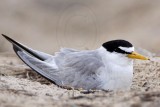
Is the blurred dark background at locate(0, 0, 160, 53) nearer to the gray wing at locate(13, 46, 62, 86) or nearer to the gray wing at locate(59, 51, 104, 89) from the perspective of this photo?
the gray wing at locate(13, 46, 62, 86)

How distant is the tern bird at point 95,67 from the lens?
6906 mm

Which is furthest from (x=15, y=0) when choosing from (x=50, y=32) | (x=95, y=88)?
(x=95, y=88)

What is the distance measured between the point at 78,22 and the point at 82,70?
761cm

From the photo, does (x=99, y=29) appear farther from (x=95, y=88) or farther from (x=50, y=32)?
(x=95, y=88)

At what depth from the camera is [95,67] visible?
23.0 feet

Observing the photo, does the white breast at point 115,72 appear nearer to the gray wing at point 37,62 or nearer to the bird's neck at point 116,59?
the bird's neck at point 116,59

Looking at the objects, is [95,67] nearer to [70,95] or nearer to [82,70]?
[82,70]

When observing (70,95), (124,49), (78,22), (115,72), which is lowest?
(70,95)

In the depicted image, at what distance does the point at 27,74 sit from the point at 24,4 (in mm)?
7988

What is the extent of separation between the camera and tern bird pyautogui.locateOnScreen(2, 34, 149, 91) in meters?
6.91

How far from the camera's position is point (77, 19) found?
14898 millimetres

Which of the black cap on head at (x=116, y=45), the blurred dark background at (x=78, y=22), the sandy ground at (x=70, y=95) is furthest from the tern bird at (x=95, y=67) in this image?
the blurred dark background at (x=78, y=22)

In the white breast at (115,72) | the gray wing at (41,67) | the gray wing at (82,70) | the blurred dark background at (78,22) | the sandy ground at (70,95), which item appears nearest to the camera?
the sandy ground at (70,95)

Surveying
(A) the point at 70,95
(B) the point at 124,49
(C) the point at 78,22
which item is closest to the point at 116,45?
(B) the point at 124,49
